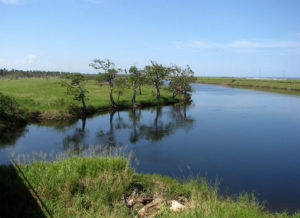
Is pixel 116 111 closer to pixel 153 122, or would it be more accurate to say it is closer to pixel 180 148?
pixel 153 122

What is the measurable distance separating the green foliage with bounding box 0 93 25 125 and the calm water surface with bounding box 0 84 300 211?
109 inches

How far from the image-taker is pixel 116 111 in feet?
155

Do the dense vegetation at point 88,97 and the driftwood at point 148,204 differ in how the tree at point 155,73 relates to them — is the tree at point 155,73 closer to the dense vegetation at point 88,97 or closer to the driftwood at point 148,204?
the dense vegetation at point 88,97

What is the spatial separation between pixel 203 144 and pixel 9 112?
1008 inches

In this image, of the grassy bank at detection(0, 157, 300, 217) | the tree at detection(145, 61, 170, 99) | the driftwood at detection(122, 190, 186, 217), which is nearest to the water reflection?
the grassy bank at detection(0, 157, 300, 217)

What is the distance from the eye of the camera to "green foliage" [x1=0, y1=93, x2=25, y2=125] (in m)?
32.6

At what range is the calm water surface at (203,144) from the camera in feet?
59.1

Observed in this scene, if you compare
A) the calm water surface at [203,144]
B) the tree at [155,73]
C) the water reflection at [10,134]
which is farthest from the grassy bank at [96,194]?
the tree at [155,73]

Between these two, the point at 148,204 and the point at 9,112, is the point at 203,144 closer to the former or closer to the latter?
the point at 148,204

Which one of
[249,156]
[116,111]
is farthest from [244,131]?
[116,111]

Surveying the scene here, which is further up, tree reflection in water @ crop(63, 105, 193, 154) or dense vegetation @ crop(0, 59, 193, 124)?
dense vegetation @ crop(0, 59, 193, 124)

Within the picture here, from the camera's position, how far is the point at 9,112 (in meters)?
33.6

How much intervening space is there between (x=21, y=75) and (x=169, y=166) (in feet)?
378

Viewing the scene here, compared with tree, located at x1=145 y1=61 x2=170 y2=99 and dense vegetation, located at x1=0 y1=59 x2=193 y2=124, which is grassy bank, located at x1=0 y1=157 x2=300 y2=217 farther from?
tree, located at x1=145 y1=61 x2=170 y2=99
